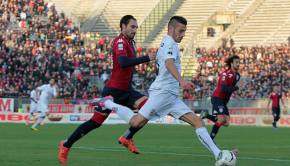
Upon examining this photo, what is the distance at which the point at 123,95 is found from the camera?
16688mm

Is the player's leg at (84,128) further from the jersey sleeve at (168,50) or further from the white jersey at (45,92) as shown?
the white jersey at (45,92)

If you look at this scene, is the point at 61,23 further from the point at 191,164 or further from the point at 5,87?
the point at 191,164

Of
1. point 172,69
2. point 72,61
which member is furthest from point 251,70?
point 172,69

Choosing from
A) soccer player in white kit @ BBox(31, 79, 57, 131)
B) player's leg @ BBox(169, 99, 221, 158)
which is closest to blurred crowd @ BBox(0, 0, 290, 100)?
soccer player in white kit @ BBox(31, 79, 57, 131)

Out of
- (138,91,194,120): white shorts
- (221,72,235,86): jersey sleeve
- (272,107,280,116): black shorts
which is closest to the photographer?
(138,91,194,120): white shorts

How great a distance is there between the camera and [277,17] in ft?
205

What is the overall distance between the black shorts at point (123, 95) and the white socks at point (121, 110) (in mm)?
1160

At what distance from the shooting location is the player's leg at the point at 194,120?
565 inches

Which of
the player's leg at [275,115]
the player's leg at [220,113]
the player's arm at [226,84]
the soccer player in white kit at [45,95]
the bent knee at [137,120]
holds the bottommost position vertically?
the player's leg at [275,115]

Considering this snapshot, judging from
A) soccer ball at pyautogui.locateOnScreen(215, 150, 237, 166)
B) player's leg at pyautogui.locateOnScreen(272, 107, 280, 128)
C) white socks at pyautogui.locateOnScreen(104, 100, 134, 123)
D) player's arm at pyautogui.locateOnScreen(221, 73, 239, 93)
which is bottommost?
player's leg at pyautogui.locateOnScreen(272, 107, 280, 128)

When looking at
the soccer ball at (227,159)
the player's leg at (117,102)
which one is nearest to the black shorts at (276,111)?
the player's leg at (117,102)

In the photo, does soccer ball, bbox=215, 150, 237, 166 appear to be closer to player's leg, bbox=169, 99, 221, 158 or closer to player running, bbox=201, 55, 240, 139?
player's leg, bbox=169, 99, 221, 158

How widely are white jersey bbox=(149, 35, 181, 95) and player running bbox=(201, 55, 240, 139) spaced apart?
950cm

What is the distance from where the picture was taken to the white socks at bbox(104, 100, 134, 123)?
1504 centimetres
